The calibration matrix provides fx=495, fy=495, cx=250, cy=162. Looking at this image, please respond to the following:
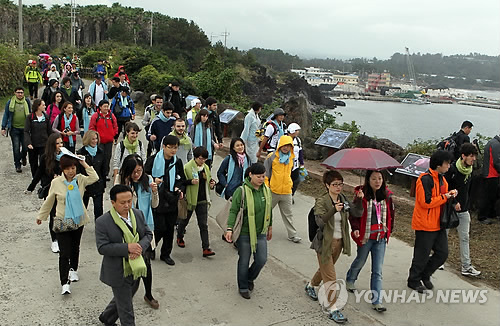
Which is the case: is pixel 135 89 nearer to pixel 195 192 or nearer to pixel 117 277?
pixel 195 192

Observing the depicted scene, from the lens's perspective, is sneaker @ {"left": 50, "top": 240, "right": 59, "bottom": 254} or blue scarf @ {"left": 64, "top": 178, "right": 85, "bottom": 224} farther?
sneaker @ {"left": 50, "top": 240, "right": 59, "bottom": 254}

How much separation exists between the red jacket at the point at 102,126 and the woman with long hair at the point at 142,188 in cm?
349

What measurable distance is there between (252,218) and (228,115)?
28.2 ft

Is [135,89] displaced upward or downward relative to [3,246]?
upward

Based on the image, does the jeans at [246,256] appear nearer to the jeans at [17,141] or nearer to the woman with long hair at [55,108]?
the woman with long hair at [55,108]

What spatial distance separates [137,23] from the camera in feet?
218

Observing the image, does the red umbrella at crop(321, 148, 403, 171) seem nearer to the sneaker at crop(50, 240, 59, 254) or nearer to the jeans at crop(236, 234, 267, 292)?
the jeans at crop(236, 234, 267, 292)

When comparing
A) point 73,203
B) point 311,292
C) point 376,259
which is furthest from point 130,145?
point 376,259

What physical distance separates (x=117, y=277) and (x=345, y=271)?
3.14 metres

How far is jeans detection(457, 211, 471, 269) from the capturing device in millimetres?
6035

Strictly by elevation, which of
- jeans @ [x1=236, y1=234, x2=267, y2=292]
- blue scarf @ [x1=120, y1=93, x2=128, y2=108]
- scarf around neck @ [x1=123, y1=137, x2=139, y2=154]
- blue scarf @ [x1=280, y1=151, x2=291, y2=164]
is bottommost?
jeans @ [x1=236, y1=234, x2=267, y2=292]

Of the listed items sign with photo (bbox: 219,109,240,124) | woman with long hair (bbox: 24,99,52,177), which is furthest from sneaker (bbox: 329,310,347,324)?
sign with photo (bbox: 219,109,240,124)

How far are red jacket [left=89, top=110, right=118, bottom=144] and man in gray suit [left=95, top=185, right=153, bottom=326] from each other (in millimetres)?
4700

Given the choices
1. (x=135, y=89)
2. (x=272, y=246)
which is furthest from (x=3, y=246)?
(x=135, y=89)
